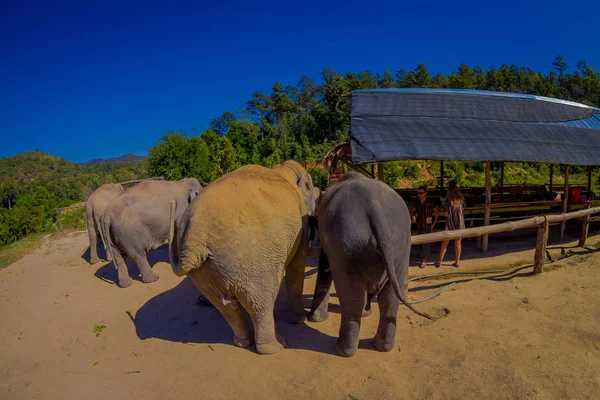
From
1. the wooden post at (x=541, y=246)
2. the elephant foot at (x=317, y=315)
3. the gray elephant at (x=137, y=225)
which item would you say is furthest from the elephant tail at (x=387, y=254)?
the gray elephant at (x=137, y=225)

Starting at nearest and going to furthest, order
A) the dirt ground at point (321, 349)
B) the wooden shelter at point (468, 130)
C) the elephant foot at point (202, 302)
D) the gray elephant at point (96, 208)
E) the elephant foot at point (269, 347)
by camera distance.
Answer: the dirt ground at point (321, 349) → the elephant foot at point (269, 347) → the elephant foot at point (202, 302) → the wooden shelter at point (468, 130) → the gray elephant at point (96, 208)

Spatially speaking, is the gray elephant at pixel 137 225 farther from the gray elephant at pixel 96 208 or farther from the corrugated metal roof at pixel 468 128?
the corrugated metal roof at pixel 468 128

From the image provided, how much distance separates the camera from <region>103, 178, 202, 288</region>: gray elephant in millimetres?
6270

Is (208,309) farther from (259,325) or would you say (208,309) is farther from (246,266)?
(246,266)

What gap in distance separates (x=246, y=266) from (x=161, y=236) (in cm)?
418

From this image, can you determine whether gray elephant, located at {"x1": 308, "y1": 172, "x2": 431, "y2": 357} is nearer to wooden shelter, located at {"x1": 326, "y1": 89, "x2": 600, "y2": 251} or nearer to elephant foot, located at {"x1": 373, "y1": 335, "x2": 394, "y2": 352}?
elephant foot, located at {"x1": 373, "y1": 335, "x2": 394, "y2": 352}

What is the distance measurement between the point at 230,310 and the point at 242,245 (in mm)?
895

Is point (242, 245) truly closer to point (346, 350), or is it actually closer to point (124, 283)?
point (346, 350)

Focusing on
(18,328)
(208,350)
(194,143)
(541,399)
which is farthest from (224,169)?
(541,399)

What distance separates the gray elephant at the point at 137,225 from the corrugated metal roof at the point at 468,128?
4.13 metres

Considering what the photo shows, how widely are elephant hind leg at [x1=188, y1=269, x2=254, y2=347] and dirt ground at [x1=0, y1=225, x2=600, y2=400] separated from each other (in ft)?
0.53

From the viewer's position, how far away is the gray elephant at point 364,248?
307 centimetres

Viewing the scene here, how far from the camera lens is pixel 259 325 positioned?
11.9 feet

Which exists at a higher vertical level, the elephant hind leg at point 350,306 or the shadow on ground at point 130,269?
the elephant hind leg at point 350,306
